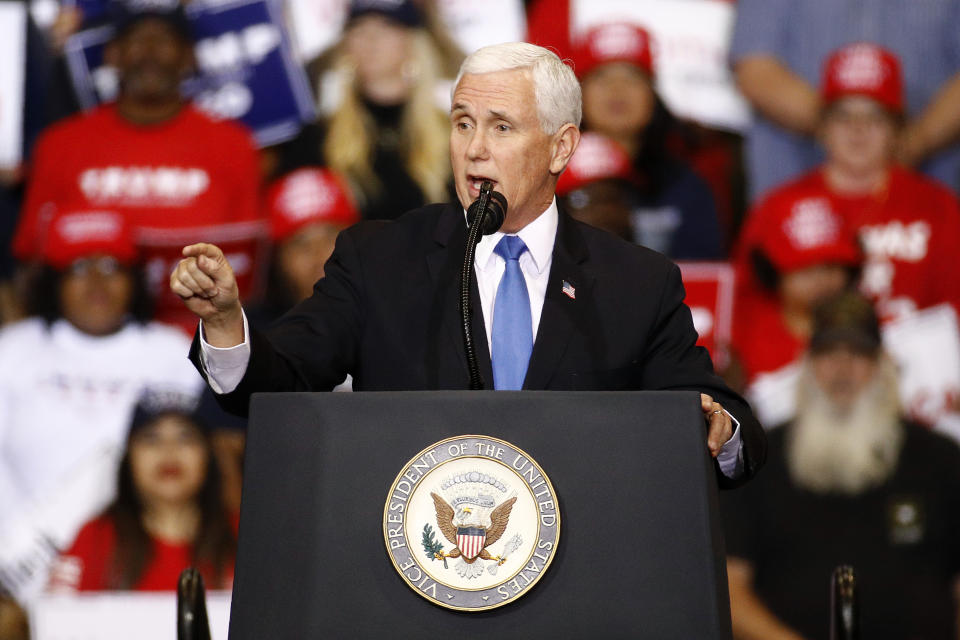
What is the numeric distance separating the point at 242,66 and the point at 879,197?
7.94 ft

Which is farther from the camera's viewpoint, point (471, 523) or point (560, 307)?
point (560, 307)

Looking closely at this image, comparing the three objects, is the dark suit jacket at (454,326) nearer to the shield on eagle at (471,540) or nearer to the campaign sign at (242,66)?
the shield on eagle at (471,540)

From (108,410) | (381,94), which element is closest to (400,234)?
(108,410)

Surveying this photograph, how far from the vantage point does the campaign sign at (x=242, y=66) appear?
5023 mm

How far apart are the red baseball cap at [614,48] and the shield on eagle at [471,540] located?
3424mm

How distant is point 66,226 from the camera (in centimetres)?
450

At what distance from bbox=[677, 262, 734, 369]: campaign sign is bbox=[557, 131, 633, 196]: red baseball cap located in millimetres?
437

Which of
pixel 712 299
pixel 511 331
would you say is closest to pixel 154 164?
pixel 712 299

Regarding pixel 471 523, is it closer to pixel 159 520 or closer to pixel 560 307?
pixel 560 307

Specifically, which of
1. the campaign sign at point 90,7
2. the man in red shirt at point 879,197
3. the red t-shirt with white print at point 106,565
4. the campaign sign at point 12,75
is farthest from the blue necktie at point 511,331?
the campaign sign at point 12,75

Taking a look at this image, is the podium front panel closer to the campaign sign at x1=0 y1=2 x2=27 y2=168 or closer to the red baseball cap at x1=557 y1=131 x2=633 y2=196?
the red baseball cap at x1=557 y1=131 x2=633 y2=196

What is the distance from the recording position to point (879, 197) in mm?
4609

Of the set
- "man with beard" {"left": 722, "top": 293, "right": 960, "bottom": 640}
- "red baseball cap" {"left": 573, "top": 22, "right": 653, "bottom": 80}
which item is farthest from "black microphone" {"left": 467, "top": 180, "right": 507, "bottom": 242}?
"red baseball cap" {"left": 573, "top": 22, "right": 653, "bottom": 80}

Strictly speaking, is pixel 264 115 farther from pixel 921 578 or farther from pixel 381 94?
pixel 921 578
